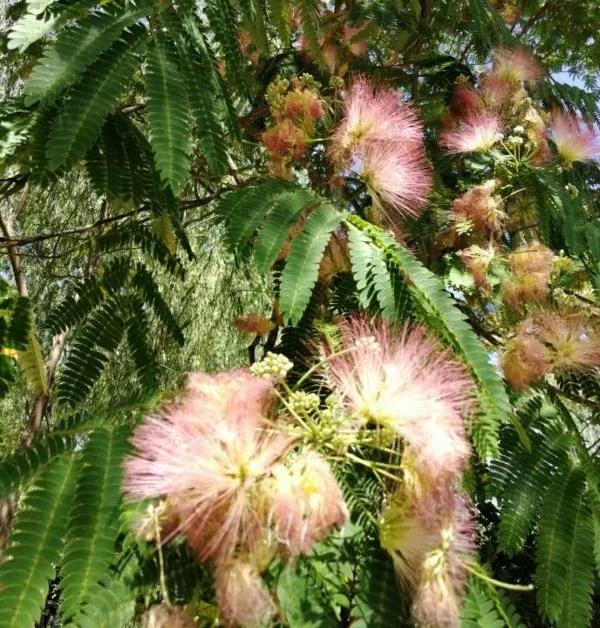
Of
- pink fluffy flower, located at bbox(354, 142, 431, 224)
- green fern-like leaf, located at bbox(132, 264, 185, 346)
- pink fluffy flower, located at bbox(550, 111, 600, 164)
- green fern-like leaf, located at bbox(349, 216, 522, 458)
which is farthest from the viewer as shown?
pink fluffy flower, located at bbox(550, 111, 600, 164)

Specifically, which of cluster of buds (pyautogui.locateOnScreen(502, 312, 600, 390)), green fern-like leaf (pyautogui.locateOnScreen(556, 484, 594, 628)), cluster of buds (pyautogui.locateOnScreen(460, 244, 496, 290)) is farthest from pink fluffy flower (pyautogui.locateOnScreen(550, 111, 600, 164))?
green fern-like leaf (pyautogui.locateOnScreen(556, 484, 594, 628))

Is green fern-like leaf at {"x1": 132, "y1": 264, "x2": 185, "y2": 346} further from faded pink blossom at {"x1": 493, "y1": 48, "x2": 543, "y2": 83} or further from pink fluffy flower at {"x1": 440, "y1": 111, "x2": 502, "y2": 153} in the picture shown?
faded pink blossom at {"x1": 493, "y1": 48, "x2": 543, "y2": 83}

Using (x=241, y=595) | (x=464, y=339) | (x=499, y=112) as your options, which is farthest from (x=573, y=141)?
(x=241, y=595)

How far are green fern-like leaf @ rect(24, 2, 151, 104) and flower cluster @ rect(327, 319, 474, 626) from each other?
843 millimetres

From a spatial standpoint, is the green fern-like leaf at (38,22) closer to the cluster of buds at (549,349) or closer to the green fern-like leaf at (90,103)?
the green fern-like leaf at (90,103)

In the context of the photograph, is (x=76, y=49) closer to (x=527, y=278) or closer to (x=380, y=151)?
(x=380, y=151)

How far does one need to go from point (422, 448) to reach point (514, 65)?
94.9 inches

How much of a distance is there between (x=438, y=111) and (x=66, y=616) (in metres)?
2.90

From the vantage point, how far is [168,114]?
1686 millimetres

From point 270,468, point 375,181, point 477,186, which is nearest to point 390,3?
point 477,186

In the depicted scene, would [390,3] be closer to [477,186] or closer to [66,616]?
[477,186]

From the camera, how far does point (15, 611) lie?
41.2 inches

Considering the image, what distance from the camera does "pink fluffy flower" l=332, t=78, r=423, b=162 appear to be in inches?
90.0

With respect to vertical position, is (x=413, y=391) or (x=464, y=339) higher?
(x=464, y=339)
